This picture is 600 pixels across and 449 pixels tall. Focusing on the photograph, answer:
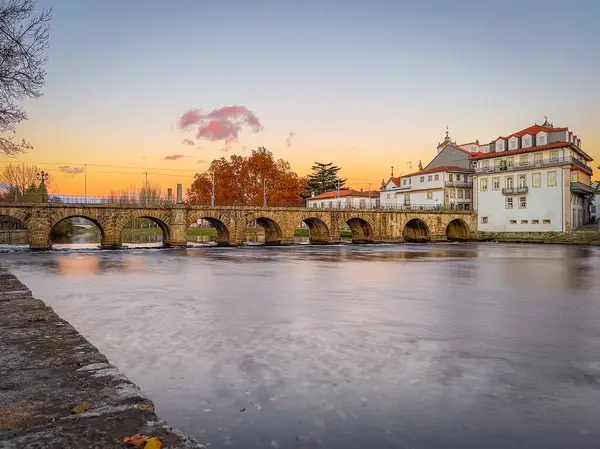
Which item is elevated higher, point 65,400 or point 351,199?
point 351,199

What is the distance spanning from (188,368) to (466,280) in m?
17.0

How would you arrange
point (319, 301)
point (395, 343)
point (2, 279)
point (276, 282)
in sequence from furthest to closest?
point (276, 282), point (319, 301), point (2, 279), point (395, 343)

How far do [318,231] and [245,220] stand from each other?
10791 millimetres

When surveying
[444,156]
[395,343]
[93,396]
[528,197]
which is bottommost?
[395,343]

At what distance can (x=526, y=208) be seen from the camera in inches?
2388

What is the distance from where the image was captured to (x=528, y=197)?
60.3 meters

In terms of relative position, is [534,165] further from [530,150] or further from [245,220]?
[245,220]

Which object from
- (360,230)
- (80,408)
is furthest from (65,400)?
(360,230)

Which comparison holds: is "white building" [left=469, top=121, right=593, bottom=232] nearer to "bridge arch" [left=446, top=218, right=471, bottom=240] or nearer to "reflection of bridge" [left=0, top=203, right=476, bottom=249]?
"bridge arch" [left=446, top=218, right=471, bottom=240]

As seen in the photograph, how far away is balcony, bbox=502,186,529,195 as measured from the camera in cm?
6034

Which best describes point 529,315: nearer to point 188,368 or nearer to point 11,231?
point 188,368

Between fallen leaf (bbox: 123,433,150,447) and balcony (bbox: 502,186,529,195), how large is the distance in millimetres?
63669

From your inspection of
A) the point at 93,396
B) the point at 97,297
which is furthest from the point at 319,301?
the point at 93,396

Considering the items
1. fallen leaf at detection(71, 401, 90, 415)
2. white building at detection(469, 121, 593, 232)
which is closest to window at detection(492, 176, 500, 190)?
white building at detection(469, 121, 593, 232)
